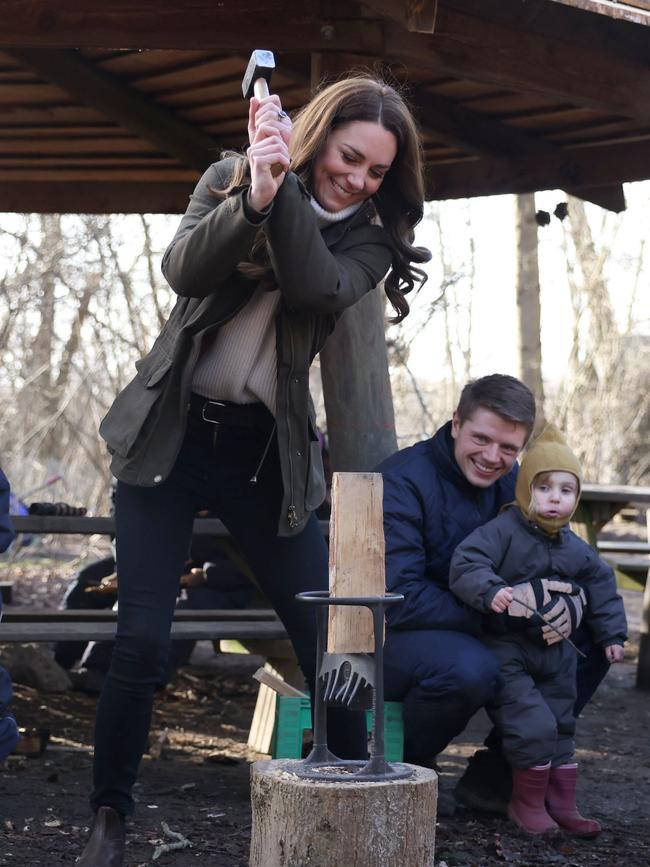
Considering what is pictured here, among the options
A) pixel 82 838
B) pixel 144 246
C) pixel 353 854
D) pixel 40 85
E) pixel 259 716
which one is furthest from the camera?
pixel 144 246

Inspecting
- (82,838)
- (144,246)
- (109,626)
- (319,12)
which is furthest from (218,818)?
(144,246)

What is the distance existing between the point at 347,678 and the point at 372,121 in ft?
4.45

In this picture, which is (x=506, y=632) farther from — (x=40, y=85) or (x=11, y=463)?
(x=11, y=463)

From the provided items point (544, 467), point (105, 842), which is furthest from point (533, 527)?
point (105, 842)

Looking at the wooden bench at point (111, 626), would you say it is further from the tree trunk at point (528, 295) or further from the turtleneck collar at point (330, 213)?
the tree trunk at point (528, 295)

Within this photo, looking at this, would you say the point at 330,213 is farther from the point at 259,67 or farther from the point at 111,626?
the point at 111,626

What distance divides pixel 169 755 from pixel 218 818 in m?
1.18

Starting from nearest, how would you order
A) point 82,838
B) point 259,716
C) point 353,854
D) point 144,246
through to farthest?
point 353,854 → point 82,838 → point 259,716 → point 144,246

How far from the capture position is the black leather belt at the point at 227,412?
322 centimetres

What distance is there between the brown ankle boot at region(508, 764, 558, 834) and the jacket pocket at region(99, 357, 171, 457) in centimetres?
182

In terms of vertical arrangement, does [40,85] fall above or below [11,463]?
above

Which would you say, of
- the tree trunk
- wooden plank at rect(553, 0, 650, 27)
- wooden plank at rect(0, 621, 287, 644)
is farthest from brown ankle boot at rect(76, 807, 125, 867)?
the tree trunk

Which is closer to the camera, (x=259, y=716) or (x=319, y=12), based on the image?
(x=319, y=12)

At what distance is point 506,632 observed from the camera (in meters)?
4.17
